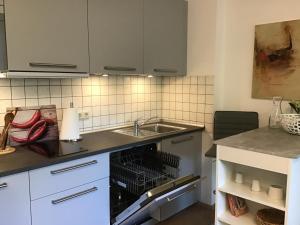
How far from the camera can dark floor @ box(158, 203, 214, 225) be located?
2.43 m

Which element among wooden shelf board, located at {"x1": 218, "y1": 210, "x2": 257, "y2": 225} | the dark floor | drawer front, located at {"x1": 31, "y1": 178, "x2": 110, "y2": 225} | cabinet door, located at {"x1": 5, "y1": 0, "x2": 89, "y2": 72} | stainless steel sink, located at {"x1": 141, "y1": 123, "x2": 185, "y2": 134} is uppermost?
cabinet door, located at {"x1": 5, "y1": 0, "x2": 89, "y2": 72}

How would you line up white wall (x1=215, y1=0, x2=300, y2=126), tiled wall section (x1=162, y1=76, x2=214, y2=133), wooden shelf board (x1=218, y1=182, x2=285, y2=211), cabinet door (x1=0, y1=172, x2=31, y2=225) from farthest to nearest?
tiled wall section (x1=162, y1=76, x2=214, y2=133) < white wall (x1=215, y1=0, x2=300, y2=126) < wooden shelf board (x1=218, y1=182, x2=285, y2=211) < cabinet door (x1=0, y1=172, x2=31, y2=225)

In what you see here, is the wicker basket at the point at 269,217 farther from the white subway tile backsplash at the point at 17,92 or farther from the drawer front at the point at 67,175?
the white subway tile backsplash at the point at 17,92

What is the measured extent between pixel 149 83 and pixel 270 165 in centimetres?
162

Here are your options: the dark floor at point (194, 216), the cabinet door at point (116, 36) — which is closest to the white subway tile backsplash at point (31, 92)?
the cabinet door at point (116, 36)

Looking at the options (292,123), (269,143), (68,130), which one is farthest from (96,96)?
(292,123)

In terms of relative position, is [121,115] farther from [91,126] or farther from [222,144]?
[222,144]

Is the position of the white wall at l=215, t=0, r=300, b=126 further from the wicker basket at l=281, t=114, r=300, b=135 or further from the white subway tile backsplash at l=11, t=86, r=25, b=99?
the white subway tile backsplash at l=11, t=86, r=25, b=99

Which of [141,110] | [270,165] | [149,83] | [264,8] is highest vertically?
[264,8]

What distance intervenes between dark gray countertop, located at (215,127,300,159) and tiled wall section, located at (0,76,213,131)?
733mm

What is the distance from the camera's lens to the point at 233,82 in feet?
8.87

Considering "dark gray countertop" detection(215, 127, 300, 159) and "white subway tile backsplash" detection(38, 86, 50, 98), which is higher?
"white subway tile backsplash" detection(38, 86, 50, 98)

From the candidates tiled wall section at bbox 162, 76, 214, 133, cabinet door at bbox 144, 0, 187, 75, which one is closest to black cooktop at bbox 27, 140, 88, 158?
cabinet door at bbox 144, 0, 187, 75

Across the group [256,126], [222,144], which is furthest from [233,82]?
[222,144]
